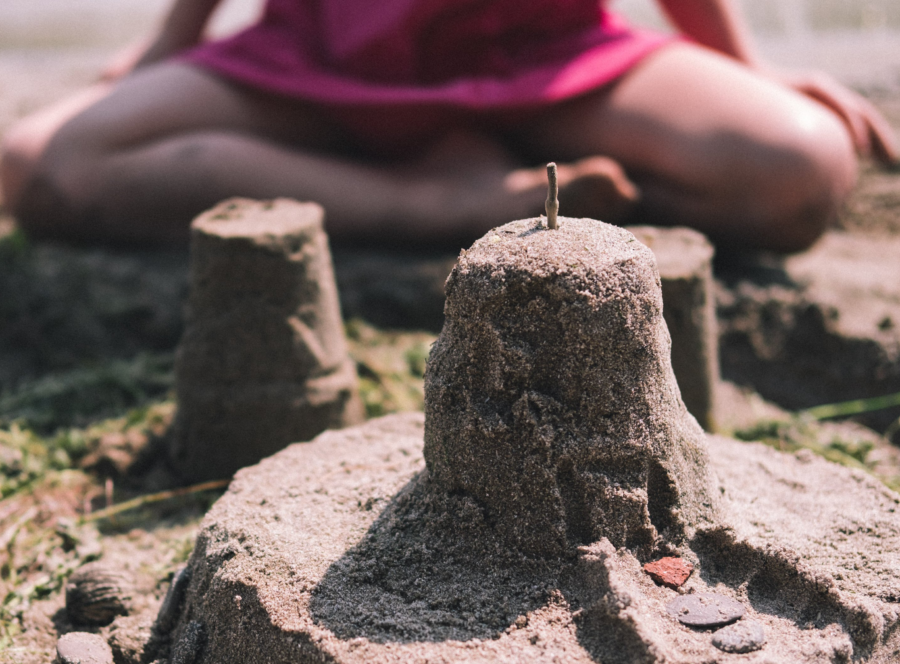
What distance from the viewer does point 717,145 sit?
2641 millimetres

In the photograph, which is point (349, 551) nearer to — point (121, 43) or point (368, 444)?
point (368, 444)

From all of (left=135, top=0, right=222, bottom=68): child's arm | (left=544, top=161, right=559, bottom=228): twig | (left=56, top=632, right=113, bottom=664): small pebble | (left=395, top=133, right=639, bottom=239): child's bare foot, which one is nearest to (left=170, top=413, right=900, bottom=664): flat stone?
(left=56, top=632, right=113, bottom=664): small pebble

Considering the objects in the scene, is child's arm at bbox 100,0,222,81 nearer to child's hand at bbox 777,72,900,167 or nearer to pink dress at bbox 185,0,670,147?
pink dress at bbox 185,0,670,147

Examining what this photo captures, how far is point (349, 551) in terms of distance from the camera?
1244 mm

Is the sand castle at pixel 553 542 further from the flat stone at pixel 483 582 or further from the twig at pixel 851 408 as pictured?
the twig at pixel 851 408

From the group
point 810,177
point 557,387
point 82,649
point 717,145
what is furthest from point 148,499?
point 810,177

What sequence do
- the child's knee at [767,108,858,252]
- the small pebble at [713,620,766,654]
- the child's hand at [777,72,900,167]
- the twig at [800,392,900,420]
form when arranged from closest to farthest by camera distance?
the small pebble at [713,620,766,654], the twig at [800,392,900,420], the child's knee at [767,108,858,252], the child's hand at [777,72,900,167]

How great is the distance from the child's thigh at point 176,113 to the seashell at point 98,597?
5.36 ft

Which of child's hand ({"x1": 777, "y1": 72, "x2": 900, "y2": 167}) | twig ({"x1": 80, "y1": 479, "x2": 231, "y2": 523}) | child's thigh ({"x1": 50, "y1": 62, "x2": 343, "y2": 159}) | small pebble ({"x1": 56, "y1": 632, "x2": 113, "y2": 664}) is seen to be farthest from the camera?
child's hand ({"x1": 777, "y1": 72, "x2": 900, "y2": 167})

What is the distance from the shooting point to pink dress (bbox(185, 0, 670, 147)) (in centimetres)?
269

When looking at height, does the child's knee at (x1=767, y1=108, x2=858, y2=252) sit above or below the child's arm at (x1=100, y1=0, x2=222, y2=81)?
below

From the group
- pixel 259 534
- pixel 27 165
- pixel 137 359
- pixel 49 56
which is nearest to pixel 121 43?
pixel 49 56

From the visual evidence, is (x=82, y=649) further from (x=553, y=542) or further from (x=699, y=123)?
(x=699, y=123)

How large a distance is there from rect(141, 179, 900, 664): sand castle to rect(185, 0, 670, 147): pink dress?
5.23ft
